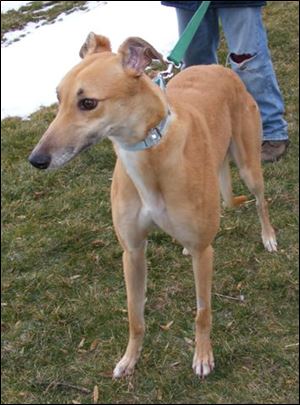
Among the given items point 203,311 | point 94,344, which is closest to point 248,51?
point 203,311

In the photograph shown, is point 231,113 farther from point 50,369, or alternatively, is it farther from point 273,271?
point 50,369

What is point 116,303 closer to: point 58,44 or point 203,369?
point 203,369

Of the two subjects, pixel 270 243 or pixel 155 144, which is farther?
pixel 270 243

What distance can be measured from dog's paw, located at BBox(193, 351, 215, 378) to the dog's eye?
165 centimetres

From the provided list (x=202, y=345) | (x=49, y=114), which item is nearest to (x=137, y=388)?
(x=202, y=345)

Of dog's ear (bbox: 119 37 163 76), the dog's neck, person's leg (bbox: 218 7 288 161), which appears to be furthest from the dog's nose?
person's leg (bbox: 218 7 288 161)

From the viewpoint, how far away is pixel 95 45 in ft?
9.58

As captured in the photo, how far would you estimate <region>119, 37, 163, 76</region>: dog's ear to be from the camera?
2693mm

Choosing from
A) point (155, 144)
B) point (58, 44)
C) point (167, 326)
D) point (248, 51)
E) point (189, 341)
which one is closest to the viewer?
point (155, 144)

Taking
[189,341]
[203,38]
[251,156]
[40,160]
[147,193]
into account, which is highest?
[40,160]

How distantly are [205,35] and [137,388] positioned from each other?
281 centimetres

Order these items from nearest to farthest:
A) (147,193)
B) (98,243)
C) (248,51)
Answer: (147,193) → (98,243) → (248,51)

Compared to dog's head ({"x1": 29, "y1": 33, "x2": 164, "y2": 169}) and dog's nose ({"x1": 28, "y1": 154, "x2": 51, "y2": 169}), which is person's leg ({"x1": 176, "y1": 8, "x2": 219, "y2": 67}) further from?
dog's nose ({"x1": 28, "y1": 154, "x2": 51, "y2": 169})

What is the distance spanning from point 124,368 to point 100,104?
1.67 meters
